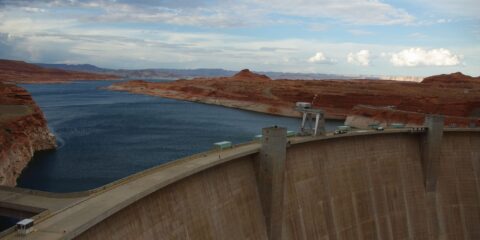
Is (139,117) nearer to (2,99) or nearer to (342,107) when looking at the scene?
(2,99)

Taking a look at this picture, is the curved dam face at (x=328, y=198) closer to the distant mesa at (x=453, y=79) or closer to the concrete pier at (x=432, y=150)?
the concrete pier at (x=432, y=150)

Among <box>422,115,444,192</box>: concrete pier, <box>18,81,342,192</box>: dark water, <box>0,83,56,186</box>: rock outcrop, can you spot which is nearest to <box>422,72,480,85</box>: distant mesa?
<box>18,81,342,192</box>: dark water

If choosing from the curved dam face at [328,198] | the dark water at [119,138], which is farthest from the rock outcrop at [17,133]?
the curved dam face at [328,198]

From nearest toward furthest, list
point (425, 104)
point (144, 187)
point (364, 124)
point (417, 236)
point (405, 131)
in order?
point (144, 187) → point (417, 236) → point (405, 131) → point (364, 124) → point (425, 104)

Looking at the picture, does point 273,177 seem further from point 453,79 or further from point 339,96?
point 453,79

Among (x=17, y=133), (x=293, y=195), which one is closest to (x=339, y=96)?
(x=17, y=133)

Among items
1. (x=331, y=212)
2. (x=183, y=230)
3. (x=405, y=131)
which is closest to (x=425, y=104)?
(x=405, y=131)
